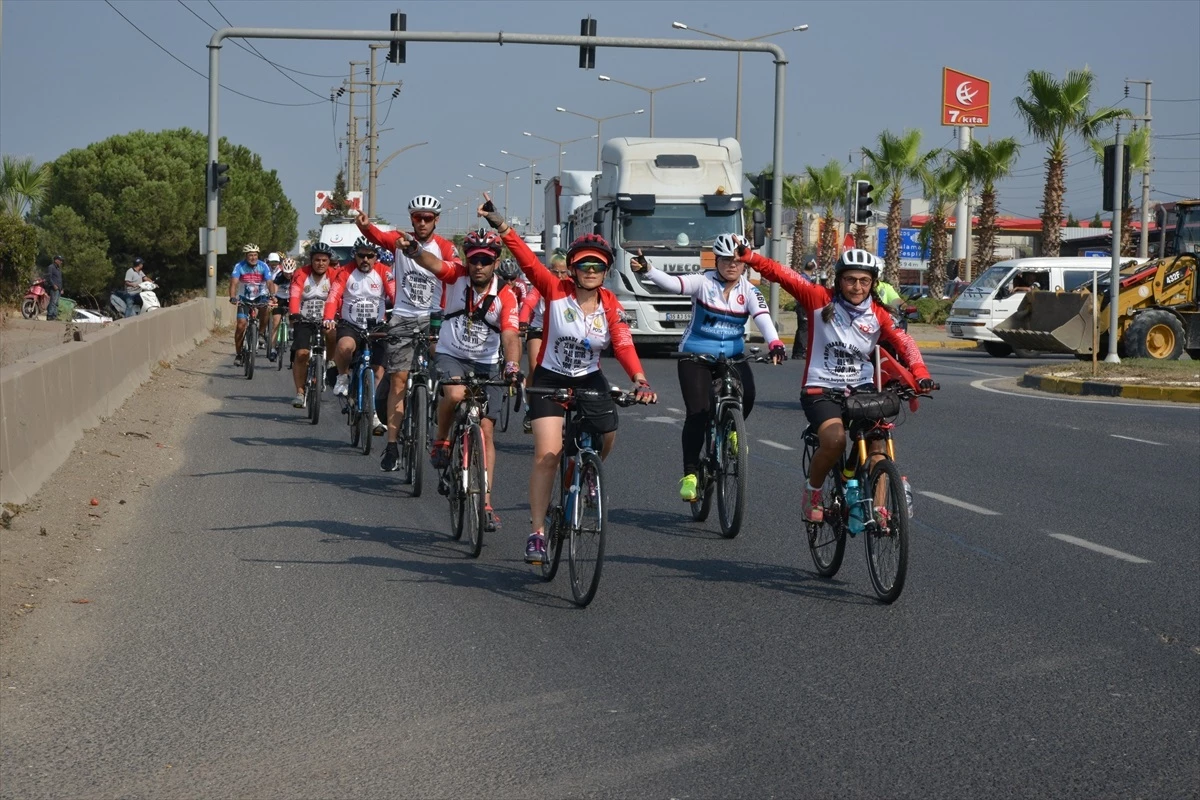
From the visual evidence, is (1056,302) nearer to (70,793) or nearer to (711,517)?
(711,517)

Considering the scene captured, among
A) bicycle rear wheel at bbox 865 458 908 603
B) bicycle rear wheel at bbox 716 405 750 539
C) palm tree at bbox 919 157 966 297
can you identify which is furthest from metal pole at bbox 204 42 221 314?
palm tree at bbox 919 157 966 297

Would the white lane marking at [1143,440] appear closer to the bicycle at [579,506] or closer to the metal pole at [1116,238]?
the metal pole at [1116,238]

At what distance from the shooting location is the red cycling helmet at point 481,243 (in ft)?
32.8

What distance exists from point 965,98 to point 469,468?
60117mm

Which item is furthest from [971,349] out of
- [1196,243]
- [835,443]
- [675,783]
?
[675,783]

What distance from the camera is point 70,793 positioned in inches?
193

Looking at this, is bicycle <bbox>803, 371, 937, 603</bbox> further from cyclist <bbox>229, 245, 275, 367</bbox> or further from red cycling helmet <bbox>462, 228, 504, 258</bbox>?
cyclist <bbox>229, 245, 275, 367</bbox>

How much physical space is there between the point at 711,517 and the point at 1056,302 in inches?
825

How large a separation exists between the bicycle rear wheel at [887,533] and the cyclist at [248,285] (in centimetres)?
1595

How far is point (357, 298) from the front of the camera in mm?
13797

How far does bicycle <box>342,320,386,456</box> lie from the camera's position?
13.4 m

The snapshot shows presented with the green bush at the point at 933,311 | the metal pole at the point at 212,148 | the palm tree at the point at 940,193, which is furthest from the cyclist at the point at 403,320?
the palm tree at the point at 940,193

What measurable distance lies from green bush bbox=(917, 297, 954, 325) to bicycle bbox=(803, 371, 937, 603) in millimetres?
40786

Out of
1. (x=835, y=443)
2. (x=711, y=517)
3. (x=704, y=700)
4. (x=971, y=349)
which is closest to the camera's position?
(x=704, y=700)
